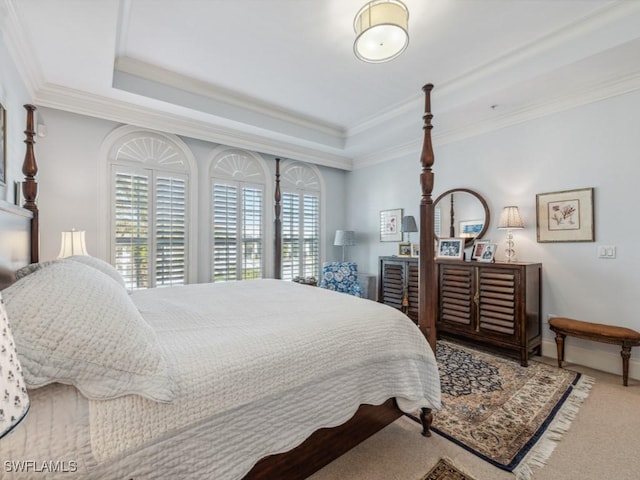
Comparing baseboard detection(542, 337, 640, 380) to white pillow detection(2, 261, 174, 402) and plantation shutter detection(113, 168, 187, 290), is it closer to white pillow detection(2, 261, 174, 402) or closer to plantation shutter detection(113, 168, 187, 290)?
white pillow detection(2, 261, 174, 402)

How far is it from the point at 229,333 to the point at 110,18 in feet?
7.63

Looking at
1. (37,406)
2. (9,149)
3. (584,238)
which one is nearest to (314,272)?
(584,238)

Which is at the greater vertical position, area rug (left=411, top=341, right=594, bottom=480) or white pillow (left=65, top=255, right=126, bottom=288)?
white pillow (left=65, top=255, right=126, bottom=288)

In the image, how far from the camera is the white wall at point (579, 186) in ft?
8.66

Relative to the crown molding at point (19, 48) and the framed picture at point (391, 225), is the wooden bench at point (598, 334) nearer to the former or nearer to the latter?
the framed picture at point (391, 225)

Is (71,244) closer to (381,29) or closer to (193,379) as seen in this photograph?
(193,379)

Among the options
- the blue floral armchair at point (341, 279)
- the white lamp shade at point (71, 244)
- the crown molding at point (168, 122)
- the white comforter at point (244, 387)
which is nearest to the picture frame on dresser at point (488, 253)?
the blue floral armchair at point (341, 279)

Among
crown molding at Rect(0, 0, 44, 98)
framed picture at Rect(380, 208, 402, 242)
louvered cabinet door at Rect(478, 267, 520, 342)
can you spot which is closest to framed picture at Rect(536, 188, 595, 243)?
louvered cabinet door at Rect(478, 267, 520, 342)

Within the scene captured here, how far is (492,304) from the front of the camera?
305 cm

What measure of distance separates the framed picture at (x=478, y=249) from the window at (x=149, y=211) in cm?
356

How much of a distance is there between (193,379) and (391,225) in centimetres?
408

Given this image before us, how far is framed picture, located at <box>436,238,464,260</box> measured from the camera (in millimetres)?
3584

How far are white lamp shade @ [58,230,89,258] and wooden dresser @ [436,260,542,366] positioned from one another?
146 inches

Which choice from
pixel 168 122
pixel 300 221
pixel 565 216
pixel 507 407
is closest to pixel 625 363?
pixel 507 407
